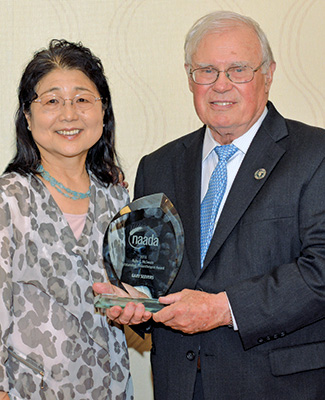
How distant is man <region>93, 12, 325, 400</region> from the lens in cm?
172

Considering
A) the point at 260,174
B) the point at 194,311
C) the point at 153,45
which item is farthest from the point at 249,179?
the point at 153,45

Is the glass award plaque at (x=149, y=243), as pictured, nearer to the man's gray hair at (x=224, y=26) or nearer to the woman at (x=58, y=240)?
the woman at (x=58, y=240)

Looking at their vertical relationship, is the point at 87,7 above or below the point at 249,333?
above

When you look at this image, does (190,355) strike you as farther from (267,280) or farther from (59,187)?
(59,187)

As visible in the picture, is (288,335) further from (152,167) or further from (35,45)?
(35,45)

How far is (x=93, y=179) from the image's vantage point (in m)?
2.12

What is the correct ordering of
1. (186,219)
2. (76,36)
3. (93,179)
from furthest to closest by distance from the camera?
(76,36) < (93,179) < (186,219)

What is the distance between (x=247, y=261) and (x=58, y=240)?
58cm

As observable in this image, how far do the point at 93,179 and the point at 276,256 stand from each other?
700 millimetres

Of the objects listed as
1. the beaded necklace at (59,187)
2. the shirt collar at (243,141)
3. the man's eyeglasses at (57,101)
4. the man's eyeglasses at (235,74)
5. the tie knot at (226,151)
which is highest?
the man's eyeglasses at (235,74)

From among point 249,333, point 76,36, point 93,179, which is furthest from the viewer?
point 76,36

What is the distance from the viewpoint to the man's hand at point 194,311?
171cm

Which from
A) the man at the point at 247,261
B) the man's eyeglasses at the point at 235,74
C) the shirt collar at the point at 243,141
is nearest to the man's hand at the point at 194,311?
the man at the point at 247,261

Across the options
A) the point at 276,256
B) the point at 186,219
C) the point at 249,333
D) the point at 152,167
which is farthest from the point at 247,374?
the point at 152,167
